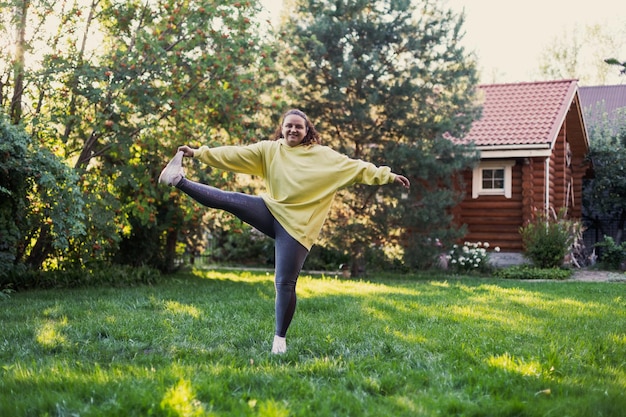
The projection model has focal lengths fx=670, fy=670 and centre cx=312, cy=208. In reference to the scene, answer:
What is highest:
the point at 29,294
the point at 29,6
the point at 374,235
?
the point at 29,6

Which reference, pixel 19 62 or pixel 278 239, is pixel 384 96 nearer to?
pixel 19 62

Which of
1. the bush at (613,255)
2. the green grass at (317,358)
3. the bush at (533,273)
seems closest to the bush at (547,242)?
the bush at (533,273)

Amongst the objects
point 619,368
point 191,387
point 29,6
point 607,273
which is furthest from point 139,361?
point 607,273

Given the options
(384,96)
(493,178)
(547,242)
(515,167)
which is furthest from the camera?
(493,178)

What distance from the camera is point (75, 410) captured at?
3473 millimetres

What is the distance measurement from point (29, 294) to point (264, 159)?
6.24 metres

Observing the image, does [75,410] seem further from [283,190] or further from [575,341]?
[575,341]

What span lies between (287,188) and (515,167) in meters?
14.3

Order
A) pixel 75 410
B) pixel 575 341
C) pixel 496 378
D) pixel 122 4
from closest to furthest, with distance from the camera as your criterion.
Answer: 1. pixel 75 410
2. pixel 496 378
3. pixel 575 341
4. pixel 122 4

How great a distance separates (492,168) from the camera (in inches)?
725

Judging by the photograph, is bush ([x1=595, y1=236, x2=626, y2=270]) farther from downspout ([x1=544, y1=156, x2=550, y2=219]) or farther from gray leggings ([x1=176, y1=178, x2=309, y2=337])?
gray leggings ([x1=176, y1=178, x2=309, y2=337])

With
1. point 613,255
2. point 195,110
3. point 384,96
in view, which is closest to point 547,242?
point 613,255

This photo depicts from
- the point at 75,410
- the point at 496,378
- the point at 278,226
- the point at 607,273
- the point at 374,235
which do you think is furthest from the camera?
the point at 607,273

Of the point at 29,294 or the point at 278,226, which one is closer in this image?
the point at 278,226
